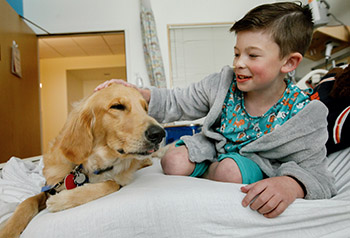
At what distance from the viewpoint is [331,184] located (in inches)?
29.9

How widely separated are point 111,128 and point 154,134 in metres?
0.19

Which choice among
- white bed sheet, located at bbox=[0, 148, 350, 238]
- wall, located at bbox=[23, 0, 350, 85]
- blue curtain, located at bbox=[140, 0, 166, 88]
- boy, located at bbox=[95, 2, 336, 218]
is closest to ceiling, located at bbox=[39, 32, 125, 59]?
wall, located at bbox=[23, 0, 350, 85]

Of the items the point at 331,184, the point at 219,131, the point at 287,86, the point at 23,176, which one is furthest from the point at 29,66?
the point at 331,184

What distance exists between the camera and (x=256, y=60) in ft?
3.00

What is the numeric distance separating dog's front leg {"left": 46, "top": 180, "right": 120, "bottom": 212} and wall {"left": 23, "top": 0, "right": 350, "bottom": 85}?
299cm

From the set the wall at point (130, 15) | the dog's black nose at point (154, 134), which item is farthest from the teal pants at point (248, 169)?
the wall at point (130, 15)

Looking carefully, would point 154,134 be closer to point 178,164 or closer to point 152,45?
point 178,164

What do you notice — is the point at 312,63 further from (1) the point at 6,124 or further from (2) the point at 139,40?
(1) the point at 6,124

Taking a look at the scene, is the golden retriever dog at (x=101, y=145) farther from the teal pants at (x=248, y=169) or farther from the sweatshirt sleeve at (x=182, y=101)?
the teal pants at (x=248, y=169)

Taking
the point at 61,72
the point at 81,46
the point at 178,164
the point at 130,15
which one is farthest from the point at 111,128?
the point at 61,72

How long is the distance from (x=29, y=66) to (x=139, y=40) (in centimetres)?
163

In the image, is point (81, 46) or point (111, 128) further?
point (81, 46)

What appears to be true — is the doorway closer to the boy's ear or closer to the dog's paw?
the boy's ear

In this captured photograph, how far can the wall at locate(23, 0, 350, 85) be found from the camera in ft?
11.7
